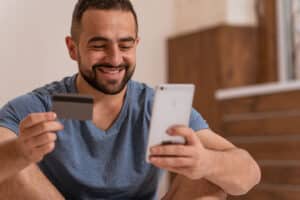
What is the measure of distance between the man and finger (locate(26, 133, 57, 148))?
0.20 meters

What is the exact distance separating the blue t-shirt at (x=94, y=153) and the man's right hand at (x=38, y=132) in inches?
10.3

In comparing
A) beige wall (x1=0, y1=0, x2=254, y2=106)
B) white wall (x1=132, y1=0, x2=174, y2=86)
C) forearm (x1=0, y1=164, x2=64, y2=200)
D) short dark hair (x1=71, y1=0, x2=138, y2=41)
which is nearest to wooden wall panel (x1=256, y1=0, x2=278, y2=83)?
beige wall (x1=0, y1=0, x2=254, y2=106)

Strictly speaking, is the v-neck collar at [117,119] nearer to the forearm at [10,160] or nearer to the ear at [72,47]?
the ear at [72,47]

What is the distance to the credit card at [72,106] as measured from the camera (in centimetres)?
113

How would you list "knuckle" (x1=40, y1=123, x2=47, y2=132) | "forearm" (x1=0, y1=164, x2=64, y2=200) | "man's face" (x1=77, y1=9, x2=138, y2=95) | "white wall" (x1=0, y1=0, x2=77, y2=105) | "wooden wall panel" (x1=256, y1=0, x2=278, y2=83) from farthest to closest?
"wooden wall panel" (x1=256, y1=0, x2=278, y2=83) < "white wall" (x1=0, y1=0, x2=77, y2=105) < "man's face" (x1=77, y1=9, x2=138, y2=95) < "forearm" (x1=0, y1=164, x2=64, y2=200) < "knuckle" (x1=40, y1=123, x2=47, y2=132)

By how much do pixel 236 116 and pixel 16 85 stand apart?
113cm

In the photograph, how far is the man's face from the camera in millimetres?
1345

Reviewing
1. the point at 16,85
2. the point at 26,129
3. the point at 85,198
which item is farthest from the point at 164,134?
the point at 16,85

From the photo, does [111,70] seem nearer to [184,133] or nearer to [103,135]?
[103,135]

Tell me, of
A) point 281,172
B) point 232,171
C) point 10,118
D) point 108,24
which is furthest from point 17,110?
point 281,172

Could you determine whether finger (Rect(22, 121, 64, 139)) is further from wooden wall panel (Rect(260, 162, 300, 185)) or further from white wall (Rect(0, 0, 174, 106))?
wooden wall panel (Rect(260, 162, 300, 185))

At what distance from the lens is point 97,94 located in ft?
4.67

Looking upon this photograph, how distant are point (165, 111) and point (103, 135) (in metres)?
0.31

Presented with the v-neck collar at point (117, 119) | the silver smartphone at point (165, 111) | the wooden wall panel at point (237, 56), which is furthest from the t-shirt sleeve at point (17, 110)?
the wooden wall panel at point (237, 56)
